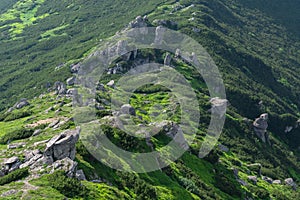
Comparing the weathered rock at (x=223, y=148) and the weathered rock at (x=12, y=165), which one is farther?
the weathered rock at (x=223, y=148)

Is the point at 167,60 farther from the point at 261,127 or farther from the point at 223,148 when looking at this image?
the point at 223,148

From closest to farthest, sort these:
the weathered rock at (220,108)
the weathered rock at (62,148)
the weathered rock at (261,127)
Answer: the weathered rock at (62,148) → the weathered rock at (220,108) → the weathered rock at (261,127)

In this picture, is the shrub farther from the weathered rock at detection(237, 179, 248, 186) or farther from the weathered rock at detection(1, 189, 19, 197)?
the weathered rock at detection(237, 179, 248, 186)

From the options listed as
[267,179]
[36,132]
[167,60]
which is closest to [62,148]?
[36,132]

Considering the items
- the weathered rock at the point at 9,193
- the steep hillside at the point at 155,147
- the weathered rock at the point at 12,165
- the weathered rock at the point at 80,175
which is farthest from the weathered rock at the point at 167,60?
the weathered rock at the point at 9,193

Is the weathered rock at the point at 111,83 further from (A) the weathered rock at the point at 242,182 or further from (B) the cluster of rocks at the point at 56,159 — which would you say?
(B) the cluster of rocks at the point at 56,159

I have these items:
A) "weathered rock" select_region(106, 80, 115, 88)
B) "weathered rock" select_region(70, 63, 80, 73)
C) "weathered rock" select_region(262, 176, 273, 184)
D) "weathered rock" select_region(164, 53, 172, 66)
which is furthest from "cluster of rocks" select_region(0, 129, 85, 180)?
"weathered rock" select_region(70, 63, 80, 73)
